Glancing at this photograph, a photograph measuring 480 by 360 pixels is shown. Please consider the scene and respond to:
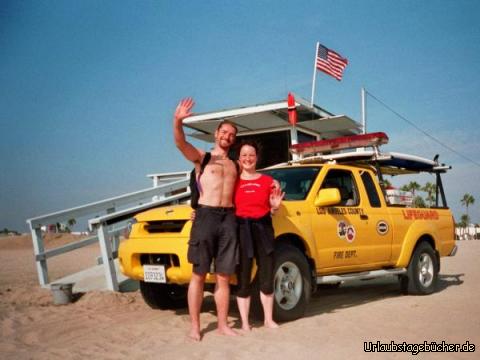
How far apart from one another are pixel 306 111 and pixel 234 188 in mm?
9628

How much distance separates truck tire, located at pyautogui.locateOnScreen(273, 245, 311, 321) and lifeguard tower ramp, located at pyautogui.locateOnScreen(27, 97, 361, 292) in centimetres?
287

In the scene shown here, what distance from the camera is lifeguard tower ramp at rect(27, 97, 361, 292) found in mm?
7301

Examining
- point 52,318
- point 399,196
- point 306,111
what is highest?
point 306,111

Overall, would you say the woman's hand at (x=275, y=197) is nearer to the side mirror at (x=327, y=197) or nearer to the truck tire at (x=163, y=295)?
the side mirror at (x=327, y=197)

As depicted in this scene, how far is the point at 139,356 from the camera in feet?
13.4

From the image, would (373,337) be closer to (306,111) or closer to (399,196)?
(399,196)

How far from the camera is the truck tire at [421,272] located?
24.0ft

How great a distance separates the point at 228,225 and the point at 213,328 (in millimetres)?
1181

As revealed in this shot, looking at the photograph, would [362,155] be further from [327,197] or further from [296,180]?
[327,197]

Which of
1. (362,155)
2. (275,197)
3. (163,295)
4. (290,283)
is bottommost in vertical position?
(163,295)

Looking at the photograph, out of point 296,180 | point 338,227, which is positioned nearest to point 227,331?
point 338,227

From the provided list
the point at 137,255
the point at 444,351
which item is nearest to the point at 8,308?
the point at 137,255

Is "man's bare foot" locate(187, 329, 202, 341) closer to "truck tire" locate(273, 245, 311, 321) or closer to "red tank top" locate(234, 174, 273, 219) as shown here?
"truck tire" locate(273, 245, 311, 321)

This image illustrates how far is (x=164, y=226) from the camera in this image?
5.48 metres
